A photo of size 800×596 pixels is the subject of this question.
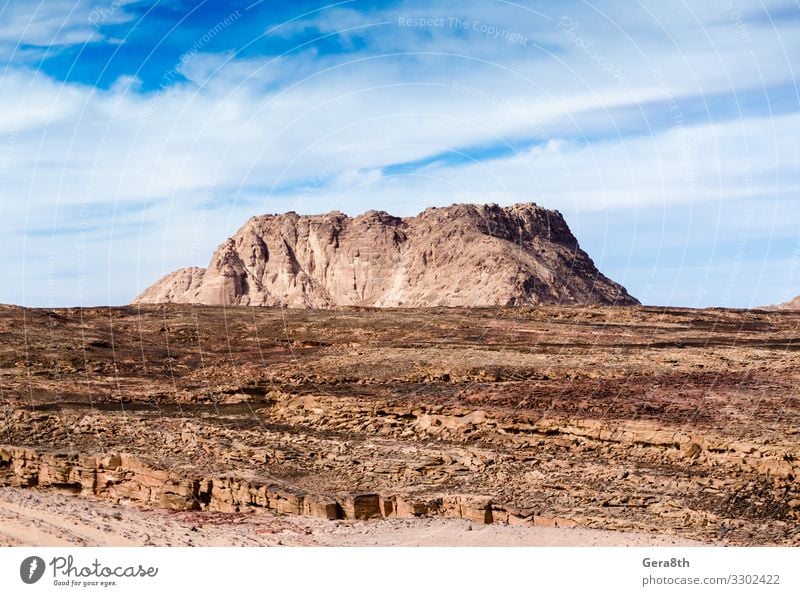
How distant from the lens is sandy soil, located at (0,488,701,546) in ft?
62.7

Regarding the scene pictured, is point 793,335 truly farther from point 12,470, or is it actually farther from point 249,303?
point 249,303

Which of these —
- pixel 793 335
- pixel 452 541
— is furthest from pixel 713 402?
pixel 793 335

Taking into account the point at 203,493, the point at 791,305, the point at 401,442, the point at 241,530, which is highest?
the point at 791,305

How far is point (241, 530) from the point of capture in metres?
21.4

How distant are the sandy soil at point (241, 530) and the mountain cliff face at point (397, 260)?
A: 92595 mm

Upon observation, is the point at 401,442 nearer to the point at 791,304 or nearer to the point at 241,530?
the point at 241,530

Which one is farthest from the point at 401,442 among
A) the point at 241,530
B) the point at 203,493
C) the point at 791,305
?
the point at 791,305

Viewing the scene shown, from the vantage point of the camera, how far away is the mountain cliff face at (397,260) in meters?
121

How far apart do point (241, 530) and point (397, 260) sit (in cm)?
11142

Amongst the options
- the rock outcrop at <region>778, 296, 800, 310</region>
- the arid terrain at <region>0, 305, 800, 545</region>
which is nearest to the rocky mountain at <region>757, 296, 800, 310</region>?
the rock outcrop at <region>778, 296, 800, 310</region>

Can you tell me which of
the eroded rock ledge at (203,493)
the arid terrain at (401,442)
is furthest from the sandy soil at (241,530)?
the eroded rock ledge at (203,493)

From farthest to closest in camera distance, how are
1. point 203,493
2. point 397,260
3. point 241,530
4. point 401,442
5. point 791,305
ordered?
point 397,260 < point 791,305 < point 401,442 < point 203,493 < point 241,530

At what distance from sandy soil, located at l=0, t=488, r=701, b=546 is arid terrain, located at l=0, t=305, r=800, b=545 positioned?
0.09m

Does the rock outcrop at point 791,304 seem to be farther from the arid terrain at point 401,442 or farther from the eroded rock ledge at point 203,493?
the eroded rock ledge at point 203,493
